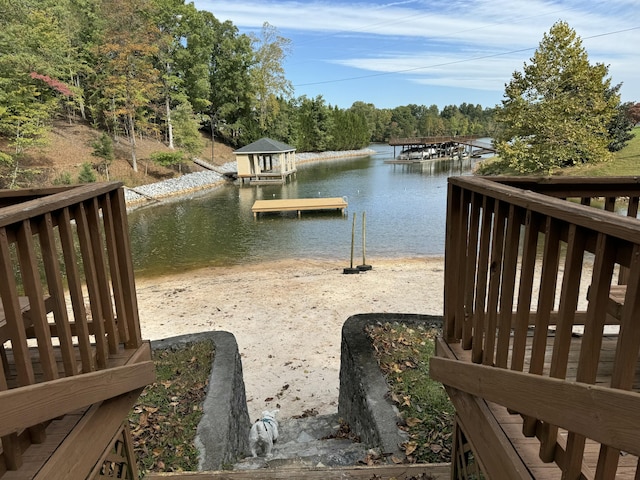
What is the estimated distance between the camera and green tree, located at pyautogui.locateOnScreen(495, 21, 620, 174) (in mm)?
20531

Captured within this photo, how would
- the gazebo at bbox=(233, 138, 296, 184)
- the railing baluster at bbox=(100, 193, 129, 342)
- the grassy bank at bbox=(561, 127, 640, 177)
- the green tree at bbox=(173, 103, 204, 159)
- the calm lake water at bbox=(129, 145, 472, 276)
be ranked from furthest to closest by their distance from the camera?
the green tree at bbox=(173, 103, 204, 159)
the gazebo at bbox=(233, 138, 296, 184)
the grassy bank at bbox=(561, 127, 640, 177)
the calm lake water at bbox=(129, 145, 472, 276)
the railing baluster at bbox=(100, 193, 129, 342)

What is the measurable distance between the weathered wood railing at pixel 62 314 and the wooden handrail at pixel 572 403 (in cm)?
173

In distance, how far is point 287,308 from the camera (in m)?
8.31

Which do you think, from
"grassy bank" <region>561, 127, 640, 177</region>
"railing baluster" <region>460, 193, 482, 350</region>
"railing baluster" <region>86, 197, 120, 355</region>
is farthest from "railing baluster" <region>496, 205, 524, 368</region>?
"grassy bank" <region>561, 127, 640, 177</region>

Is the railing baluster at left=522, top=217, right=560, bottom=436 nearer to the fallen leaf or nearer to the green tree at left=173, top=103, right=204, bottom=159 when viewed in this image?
the fallen leaf

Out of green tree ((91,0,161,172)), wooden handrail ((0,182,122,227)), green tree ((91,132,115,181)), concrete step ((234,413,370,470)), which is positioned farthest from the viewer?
green tree ((91,0,161,172))

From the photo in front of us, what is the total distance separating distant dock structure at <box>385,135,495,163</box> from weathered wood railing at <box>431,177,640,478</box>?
45.8 m

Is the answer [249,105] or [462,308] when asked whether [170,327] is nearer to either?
[462,308]

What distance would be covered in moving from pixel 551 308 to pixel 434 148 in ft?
184

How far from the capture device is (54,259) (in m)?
1.73

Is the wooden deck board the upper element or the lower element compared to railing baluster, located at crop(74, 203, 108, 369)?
lower

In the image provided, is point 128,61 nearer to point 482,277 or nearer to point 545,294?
point 482,277

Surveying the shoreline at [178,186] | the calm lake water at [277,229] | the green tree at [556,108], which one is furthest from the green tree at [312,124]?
the green tree at [556,108]

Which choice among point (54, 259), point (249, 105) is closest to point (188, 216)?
point (54, 259)
